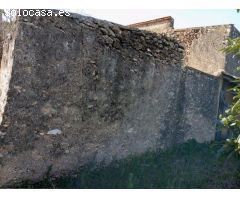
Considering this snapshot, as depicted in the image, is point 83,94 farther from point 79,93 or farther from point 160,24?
point 160,24

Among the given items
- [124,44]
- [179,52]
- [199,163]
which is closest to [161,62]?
[179,52]

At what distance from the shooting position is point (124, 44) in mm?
6383

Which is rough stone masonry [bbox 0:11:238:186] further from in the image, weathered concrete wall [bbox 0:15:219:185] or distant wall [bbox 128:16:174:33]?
distant wall [bbox 128:16:174:33]

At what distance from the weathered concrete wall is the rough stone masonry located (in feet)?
0.05

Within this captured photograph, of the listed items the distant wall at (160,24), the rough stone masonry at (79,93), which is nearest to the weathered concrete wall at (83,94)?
the rough stone masonry at (79,93)

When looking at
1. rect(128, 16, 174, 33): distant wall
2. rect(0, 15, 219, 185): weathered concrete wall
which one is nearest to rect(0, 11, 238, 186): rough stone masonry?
rect(0, 15, 219, 185): weathered concrete wall

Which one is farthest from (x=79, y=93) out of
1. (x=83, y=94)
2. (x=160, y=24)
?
(x=160, y=24)

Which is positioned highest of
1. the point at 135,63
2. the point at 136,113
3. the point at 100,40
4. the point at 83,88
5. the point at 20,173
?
the point at 100,40

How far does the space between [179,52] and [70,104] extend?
331 cm

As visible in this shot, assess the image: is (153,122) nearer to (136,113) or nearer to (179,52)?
(136,113)

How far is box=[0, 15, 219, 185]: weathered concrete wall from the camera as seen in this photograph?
495 cm

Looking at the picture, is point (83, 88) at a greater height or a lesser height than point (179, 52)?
lesser

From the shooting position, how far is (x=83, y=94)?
5738 millimetres

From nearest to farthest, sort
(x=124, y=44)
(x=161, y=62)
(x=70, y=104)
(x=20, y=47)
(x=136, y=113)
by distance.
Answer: (x=20, y=47) → (x=70, y=104) → (x=124, y=44) → (x=136, y=113) → (x=161, y=62)
